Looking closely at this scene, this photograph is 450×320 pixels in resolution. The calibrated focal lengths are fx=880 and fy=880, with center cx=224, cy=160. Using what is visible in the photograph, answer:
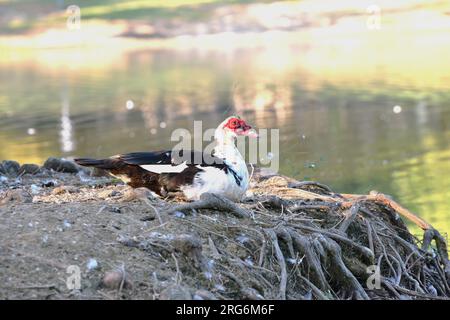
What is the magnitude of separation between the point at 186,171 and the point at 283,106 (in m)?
20.5

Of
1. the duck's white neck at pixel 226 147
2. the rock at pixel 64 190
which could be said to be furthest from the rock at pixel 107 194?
the duck's white neck at pixel 226 147

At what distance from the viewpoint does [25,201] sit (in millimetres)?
7598

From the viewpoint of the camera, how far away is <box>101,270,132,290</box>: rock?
18.9ft

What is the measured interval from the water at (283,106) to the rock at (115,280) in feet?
13.1

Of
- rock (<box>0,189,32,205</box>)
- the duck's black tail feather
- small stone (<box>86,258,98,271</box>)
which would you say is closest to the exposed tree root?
small stone (<box>86,258,98,271</box>)

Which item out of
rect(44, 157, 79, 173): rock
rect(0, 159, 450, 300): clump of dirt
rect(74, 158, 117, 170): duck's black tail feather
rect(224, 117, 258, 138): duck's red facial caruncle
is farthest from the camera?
rect(44, 157, 79, 173): rock

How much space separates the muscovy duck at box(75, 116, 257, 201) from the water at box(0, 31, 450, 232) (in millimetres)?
1752

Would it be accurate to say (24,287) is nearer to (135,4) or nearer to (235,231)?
(235,231)

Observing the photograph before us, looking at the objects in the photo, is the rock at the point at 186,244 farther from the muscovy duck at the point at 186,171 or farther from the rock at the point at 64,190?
the rock at the point at 64,190

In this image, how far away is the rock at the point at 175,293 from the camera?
18.9 ft

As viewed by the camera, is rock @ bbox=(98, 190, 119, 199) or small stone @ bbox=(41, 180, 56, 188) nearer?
rock @ bbox=(98, 190, 119, 199)

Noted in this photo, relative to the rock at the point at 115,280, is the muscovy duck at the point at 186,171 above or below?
above

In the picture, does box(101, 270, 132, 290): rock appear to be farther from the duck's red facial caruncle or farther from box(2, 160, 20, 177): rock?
box(2, 160, 20, 177): rock

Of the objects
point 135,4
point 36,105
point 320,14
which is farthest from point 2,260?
point 135,4
